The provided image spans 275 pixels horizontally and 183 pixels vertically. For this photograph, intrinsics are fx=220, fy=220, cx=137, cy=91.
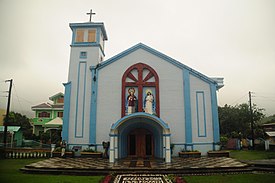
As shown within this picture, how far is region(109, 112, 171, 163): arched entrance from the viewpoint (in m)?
14.9

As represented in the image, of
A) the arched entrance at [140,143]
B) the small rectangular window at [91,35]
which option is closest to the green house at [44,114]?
the small rectangular window at [91,35]

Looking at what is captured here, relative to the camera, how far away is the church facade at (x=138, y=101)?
17.1m

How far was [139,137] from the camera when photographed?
1714 centimetres

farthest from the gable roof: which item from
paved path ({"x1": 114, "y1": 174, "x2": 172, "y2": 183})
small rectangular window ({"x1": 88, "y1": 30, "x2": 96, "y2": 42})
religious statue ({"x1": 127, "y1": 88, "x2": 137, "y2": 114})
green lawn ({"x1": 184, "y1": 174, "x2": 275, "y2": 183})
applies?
paved path ({"x1": 114, "y1": 174, "x2": 172, "y2": 183})

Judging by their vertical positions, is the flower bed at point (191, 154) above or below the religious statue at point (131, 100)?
below

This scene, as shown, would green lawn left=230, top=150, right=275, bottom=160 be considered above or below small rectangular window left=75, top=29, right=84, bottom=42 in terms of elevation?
below

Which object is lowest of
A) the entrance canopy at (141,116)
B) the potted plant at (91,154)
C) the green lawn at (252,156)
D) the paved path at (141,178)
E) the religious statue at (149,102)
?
the green lawn at (252,156)

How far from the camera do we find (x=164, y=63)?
729 inches

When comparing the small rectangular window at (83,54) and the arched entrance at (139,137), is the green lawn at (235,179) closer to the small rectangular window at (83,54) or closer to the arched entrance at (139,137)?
the arched entrance at (139,137)

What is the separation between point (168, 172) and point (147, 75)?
8826mm

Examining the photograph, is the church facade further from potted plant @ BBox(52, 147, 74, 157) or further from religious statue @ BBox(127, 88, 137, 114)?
potted plant @ BBox(52, 147, 74, 157)

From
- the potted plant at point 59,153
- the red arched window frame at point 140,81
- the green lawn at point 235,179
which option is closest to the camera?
the green lawn at point 235,179

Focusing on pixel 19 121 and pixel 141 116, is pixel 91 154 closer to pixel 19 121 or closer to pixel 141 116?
pixel 141 116

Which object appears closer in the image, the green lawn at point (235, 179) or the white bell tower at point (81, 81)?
the green lawn at point (235, 179)
